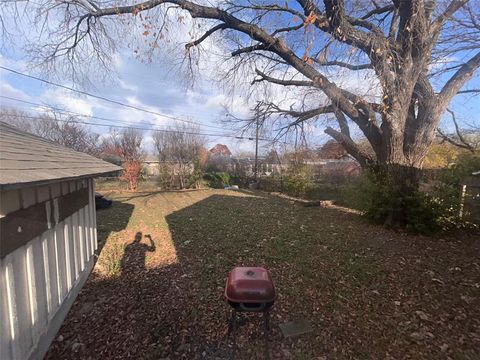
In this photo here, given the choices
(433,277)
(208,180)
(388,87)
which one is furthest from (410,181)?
(208,180)

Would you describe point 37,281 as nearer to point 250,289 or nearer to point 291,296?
point 250,289

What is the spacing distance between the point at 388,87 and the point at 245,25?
12.1 ft

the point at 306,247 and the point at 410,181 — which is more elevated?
the point at 410,181

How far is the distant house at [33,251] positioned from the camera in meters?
1.75

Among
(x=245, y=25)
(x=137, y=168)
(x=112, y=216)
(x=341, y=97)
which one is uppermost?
(x=245, y=25)

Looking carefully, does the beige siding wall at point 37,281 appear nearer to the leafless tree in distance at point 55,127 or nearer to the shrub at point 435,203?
the shrub at point 435,203

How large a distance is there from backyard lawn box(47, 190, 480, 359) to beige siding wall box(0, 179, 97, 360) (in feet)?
1.04

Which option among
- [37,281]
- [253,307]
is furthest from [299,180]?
[37,281]

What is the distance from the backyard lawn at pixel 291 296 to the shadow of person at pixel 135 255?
0.06 ft

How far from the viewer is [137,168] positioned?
16.7 metres

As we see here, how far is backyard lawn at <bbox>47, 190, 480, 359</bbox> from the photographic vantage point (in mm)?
2457

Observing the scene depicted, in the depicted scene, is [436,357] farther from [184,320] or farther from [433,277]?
[184,320]

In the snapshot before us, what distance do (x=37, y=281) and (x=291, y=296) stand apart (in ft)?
9.46

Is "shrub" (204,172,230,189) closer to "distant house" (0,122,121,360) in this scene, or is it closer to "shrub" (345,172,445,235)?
"shrub" (345,172,445,235)
